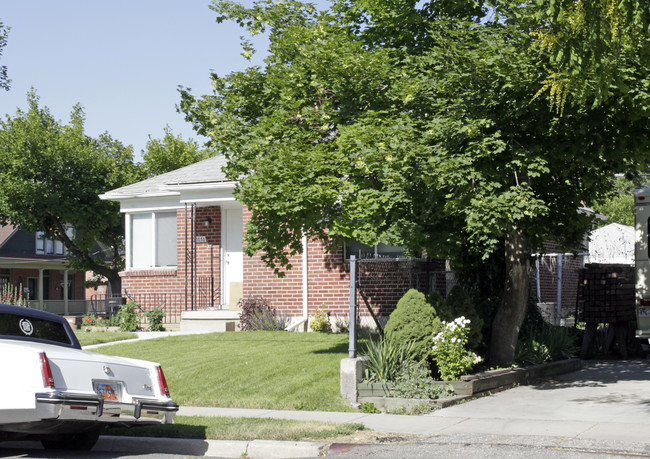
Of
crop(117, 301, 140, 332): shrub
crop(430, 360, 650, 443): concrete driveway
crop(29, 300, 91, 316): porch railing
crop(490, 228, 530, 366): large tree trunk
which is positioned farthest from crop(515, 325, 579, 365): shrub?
Result: crop(29, 300, 91, 316): porch railing

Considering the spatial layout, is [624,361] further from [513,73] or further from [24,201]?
[24,201]

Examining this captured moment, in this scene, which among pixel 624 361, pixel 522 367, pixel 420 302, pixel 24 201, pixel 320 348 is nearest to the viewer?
pixel 420 302

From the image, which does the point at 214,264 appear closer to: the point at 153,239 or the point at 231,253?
the point at 231,253

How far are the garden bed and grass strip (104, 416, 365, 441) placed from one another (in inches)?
61.6

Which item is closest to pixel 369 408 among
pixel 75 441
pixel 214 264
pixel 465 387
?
pixel 465 387

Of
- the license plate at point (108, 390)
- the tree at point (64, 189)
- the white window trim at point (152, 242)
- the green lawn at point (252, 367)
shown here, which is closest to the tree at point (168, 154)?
the tree at point (64, 189)

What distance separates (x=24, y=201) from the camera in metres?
32.3

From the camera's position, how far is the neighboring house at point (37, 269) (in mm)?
41875

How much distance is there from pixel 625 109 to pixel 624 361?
7080mm

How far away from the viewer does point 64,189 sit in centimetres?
3328

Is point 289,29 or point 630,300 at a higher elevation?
point 289,29

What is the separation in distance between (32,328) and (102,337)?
422 inches

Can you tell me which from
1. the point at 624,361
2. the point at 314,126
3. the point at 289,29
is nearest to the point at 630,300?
the point at 624,361

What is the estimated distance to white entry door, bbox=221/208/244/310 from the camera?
21862mm
